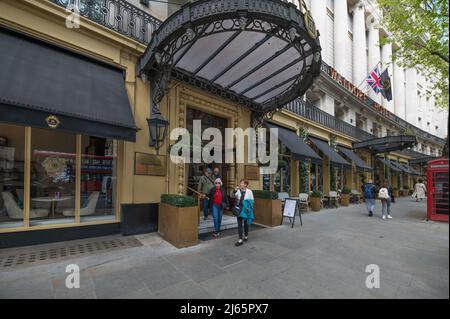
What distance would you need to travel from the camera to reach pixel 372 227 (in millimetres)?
8562

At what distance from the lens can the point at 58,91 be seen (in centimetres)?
512

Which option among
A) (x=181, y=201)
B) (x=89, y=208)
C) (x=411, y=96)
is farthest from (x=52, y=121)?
(x=411, y=96)

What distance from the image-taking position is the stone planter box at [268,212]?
332 inches

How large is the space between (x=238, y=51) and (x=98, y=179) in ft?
19.3

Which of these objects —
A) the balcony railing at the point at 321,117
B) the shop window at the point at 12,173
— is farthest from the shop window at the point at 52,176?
the balcony railing at the point at 321,117

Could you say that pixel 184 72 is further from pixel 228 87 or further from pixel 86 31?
pixel 86 31

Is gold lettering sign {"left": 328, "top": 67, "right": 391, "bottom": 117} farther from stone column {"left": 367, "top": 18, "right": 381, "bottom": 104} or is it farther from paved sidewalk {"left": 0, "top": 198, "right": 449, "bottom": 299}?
paved sidewalk {"left": 0, "top": 198, "right": 449, "bottom": 299}

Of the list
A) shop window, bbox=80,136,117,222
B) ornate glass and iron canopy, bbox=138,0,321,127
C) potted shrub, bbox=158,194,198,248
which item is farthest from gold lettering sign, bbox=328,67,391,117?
shop window, bbox=80,136,117,222

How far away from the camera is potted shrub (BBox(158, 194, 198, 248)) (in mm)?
5797

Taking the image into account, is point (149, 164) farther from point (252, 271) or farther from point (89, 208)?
point (252, 271)

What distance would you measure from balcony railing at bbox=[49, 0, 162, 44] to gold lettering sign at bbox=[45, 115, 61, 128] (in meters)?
3.40

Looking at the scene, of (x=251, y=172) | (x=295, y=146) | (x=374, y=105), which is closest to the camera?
(x=251, y=172)
